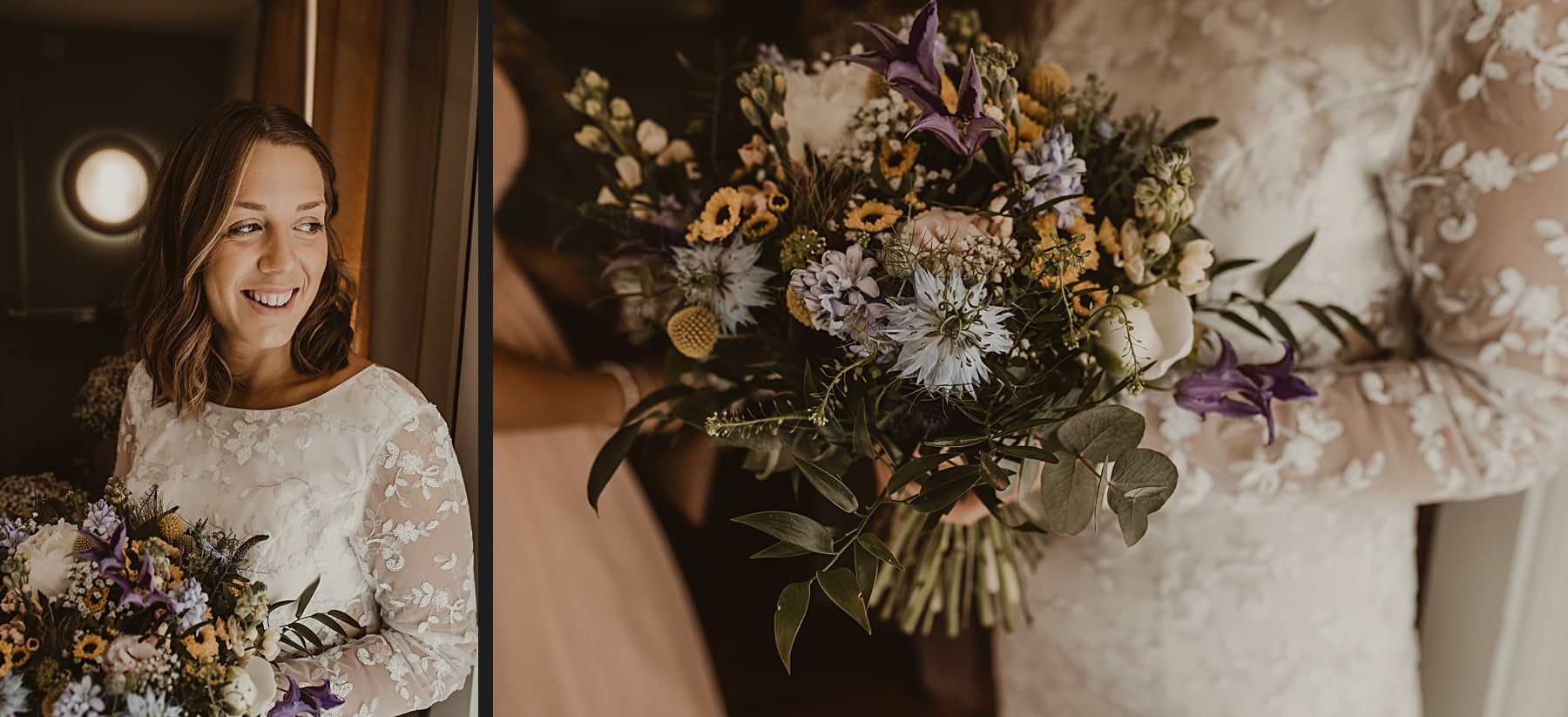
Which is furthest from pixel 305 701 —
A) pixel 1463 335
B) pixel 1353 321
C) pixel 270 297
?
pixel 1463 335

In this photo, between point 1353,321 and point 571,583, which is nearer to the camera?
point 1353,321

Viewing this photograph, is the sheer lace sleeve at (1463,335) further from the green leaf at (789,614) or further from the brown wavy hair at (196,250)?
the brown wavy hair at (196,250)

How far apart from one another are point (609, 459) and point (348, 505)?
283 mm

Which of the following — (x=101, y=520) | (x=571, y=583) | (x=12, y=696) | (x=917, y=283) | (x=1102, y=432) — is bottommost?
(x=571, y=583)

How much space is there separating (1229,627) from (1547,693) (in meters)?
0.61

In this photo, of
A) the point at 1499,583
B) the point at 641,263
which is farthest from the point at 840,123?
the point at 1499,583

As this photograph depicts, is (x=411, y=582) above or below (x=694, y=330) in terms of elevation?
below

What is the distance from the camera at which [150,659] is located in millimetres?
583

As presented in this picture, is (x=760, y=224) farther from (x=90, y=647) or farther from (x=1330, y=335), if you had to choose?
(x=1330, y=335)

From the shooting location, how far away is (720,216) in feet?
2.77

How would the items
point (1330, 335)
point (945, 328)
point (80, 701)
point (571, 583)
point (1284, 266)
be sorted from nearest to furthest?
point (80, 701) < point (945, 328) < point (1284, 266) < point (1330, 335) < point (571, 583)

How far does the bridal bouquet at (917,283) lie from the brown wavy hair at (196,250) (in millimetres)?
315

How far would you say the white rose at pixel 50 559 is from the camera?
2.01ft

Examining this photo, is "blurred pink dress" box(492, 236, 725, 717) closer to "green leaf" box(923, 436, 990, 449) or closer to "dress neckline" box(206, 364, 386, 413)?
"dress neckline" box(206, 364, 386, 413)
